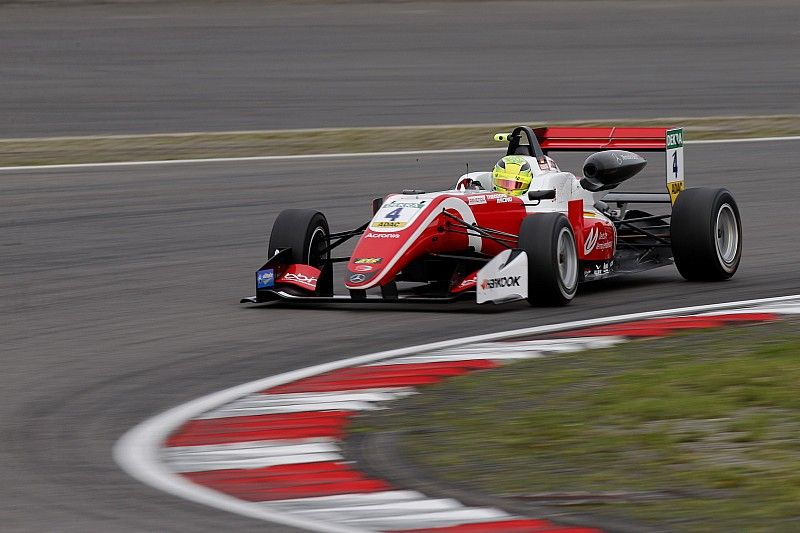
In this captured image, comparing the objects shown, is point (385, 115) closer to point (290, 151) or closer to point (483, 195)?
point (290, 151)

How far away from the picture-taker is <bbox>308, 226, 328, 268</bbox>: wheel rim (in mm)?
10672

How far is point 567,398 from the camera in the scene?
6996 mm

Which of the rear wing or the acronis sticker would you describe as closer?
the acronis sticker

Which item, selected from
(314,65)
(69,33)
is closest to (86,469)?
(314,65)

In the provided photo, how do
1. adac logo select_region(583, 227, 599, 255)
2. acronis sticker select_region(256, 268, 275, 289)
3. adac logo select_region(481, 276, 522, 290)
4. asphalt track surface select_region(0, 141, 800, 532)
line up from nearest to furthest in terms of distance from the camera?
asphalt track surface select_region(0, 141, 800, 532)
adac logo select_region(481, 276, 522, 290)
acronis sticker select_region(256, 268, 275, 289)
adac logo select_region(583, 227, 599, 255)

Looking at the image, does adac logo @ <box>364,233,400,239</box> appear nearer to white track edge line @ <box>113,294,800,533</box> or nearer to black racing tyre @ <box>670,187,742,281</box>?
white track edge line @ <box>113,294,800,533</box>

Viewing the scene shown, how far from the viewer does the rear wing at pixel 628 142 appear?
38.1ft

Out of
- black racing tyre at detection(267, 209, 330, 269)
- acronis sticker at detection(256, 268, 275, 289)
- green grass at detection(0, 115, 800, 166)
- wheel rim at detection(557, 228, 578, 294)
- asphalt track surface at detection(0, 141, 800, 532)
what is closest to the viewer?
asphalt track surface at detection(0, 141, 800, 532)

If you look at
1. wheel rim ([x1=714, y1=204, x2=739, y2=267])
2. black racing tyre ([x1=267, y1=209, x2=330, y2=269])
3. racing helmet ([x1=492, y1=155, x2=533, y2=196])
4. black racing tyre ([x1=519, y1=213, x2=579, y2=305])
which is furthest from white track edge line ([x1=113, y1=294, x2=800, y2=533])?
black racing tyre ([x1=267, y1=209, x2=330, y2=269])

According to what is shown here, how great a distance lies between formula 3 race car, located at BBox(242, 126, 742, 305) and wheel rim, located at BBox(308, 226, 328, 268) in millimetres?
11

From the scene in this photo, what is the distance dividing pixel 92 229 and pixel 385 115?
805 cm

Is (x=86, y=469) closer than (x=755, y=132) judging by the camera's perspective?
Yes

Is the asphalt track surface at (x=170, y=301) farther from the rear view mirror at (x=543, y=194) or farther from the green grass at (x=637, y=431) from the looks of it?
the green grass at (x=637, y=431)

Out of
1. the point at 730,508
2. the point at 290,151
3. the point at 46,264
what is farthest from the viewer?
the point at 290,151
